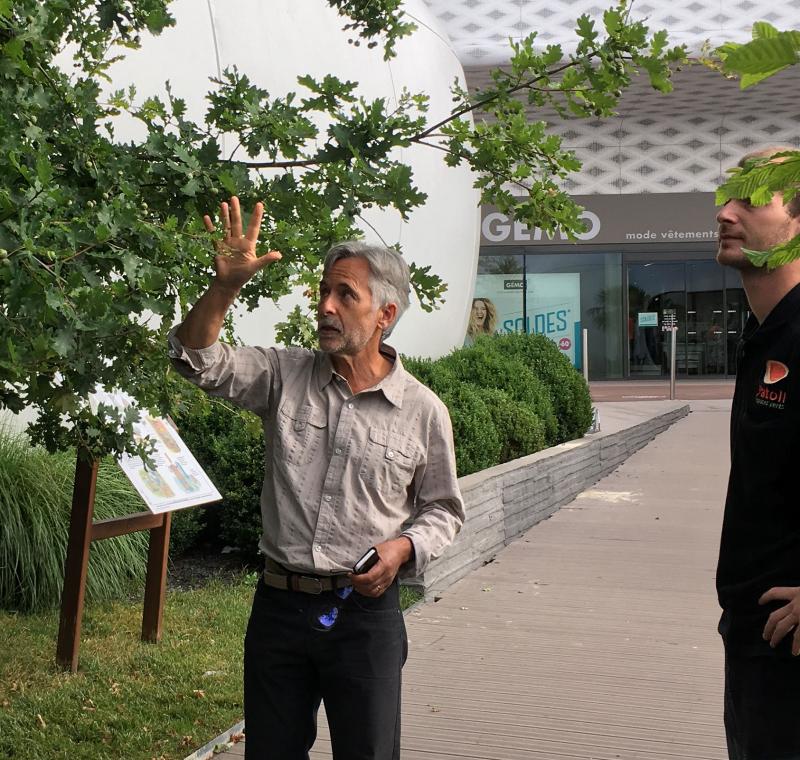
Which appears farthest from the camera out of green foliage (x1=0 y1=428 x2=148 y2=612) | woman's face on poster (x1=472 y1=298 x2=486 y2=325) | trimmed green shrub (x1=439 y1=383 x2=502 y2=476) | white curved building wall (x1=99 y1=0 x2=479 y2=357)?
woman's face on poster (x1=472 y1=298 x2=486 y2=325)

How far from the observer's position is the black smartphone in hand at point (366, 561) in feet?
8.79

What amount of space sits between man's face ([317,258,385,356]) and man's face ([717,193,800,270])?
940mm

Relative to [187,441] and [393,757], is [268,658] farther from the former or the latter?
[187,441]

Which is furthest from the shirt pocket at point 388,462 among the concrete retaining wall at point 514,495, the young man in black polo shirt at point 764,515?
the concrete retaining wall at point 514,495

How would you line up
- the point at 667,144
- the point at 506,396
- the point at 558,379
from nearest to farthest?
the point at 506,396 < the point at 558,379 < the point at 667,144

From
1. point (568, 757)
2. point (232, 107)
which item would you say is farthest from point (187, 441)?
point (232, 107)

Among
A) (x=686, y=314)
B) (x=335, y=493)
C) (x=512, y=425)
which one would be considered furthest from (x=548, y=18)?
(x=335, y=493)

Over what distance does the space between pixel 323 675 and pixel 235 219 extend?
1187mm

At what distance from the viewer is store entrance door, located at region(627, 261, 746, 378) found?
96.7ft

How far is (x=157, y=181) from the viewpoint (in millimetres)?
3004

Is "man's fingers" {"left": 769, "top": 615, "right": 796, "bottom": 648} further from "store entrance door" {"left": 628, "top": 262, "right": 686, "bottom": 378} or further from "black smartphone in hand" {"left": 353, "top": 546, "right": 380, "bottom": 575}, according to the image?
"store entrance door" {"left": 628, "top": 262, "right": 686, "bottom": 378}

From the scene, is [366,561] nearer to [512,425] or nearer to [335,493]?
[335,493]

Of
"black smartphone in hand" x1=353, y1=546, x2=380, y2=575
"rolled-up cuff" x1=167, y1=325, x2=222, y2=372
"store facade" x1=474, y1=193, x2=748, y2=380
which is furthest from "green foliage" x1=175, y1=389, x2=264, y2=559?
"store facade" x1=474, y1=193, x2=748, y2=380

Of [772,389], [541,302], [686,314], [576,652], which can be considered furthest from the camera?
[541,302]
